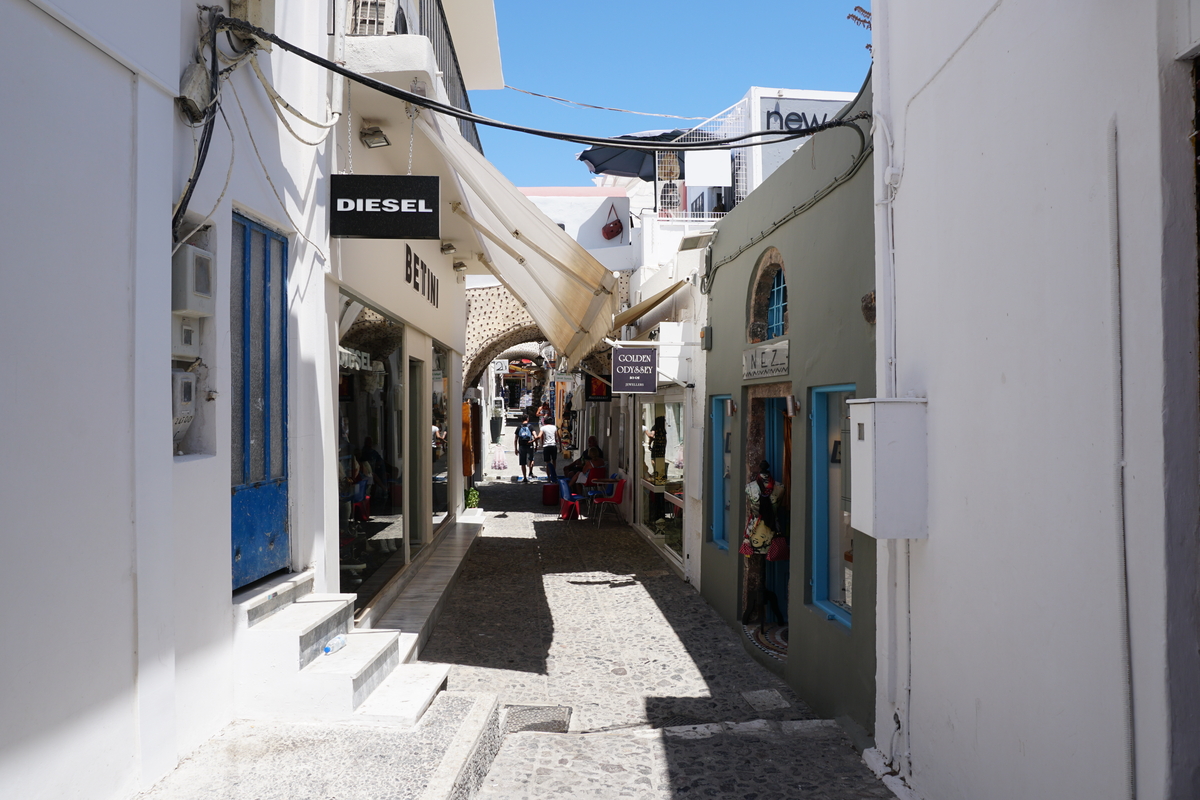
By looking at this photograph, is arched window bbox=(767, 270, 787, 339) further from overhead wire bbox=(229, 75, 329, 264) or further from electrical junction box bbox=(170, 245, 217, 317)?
electrical junction box bbox=(170, 245, 217, 317)

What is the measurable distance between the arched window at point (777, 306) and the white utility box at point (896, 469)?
A: 3.07 m

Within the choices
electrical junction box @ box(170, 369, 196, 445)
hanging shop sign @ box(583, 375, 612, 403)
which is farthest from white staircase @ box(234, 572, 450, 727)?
hanging shop sign @ box(583, 375, 612, 403)

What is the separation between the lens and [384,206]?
5.22 meters

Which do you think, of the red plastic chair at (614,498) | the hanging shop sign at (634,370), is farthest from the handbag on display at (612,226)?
the hanging shop sign at (634,370)

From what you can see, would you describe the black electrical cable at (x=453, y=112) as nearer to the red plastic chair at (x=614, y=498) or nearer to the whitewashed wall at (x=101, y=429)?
the whitewashed wall at (x=101, y=429)

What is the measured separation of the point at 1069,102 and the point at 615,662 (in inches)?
208

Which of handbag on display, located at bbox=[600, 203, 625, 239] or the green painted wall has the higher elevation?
handbag on display, located at bbox=[600, 203, 625, 239]

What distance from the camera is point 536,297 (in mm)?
9648

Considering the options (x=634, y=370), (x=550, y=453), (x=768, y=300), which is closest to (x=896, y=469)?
(x=768, y=300)

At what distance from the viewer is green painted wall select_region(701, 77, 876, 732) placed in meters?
4.85

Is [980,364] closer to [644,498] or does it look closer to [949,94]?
[949,94]

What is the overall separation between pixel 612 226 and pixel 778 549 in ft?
51.8

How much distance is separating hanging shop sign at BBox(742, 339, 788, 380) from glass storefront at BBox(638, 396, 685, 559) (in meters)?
3.05

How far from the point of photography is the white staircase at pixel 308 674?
156 inches
